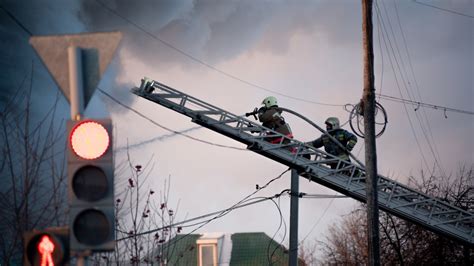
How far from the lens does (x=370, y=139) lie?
49.3ft

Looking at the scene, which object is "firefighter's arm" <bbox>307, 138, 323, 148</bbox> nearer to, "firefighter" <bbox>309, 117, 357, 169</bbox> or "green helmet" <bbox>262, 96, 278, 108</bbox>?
"firefighter" <bbox>309, 117, 357, 169</bbox>

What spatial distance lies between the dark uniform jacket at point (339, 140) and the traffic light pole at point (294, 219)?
1.15 metres

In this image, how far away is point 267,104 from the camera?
16609 mm

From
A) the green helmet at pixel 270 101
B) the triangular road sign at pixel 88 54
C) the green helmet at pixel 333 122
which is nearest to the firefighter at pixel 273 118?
the green helmet at pixel 270 101

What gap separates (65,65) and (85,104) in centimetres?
41

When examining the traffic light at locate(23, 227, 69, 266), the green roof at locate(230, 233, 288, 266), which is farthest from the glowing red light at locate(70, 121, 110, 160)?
the green roof at locate(230, 233, 288, 266)

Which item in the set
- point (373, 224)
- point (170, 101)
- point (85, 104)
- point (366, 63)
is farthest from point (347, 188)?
point (85, 104)

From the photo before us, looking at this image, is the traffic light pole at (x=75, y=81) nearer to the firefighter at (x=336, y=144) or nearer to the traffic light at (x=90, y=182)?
the traffic light at (x=90, y=182)

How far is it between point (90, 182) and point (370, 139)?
9699mm

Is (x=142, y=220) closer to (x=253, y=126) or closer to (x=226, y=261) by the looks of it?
(x=253, y=126)

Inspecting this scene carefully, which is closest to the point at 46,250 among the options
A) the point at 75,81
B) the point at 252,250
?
the point at 75,81

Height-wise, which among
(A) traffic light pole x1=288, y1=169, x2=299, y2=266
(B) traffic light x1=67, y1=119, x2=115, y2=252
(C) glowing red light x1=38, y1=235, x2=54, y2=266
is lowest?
(C) glowing red light x1=38, y1=235, x2=54, y2=266

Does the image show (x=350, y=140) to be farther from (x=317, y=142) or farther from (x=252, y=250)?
(x=252, y=250)

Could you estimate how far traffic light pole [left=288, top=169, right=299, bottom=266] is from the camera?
16.1 metres
